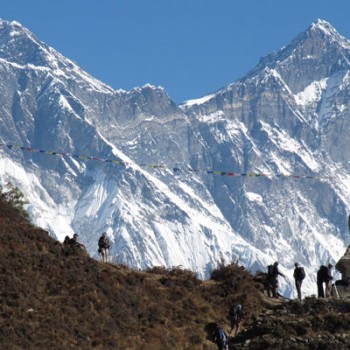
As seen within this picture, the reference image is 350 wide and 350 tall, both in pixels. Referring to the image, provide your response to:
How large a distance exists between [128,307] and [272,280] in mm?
9020

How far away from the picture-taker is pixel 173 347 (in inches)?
2098

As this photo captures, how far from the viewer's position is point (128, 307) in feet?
182

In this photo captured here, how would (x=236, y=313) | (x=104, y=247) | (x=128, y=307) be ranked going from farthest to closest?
(x=104, y=247)
(x=128, y=307)
(x=236, y=313)

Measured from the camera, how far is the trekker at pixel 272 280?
61.2 m

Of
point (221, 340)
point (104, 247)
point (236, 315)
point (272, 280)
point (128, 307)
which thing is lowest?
point (221, 340)

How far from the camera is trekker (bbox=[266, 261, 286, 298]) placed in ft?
201

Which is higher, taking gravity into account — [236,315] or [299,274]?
[299,274]

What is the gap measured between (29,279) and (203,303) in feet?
29.6

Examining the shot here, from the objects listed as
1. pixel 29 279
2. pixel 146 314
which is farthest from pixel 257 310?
pixel 29 279

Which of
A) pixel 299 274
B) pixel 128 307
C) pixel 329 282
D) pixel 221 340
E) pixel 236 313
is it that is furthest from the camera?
pixel 299 274

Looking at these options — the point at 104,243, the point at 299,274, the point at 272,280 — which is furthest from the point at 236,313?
the point at 104,243

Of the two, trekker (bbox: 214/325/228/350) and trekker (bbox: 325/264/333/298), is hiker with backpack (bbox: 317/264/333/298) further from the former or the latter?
trekker (bbox: 214/325/228/350)

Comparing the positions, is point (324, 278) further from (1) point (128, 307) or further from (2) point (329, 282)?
(1) point (128, 307)

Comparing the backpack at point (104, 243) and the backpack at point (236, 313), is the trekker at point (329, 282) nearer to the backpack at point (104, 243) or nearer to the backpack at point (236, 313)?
the backpack at point (236, 313)
